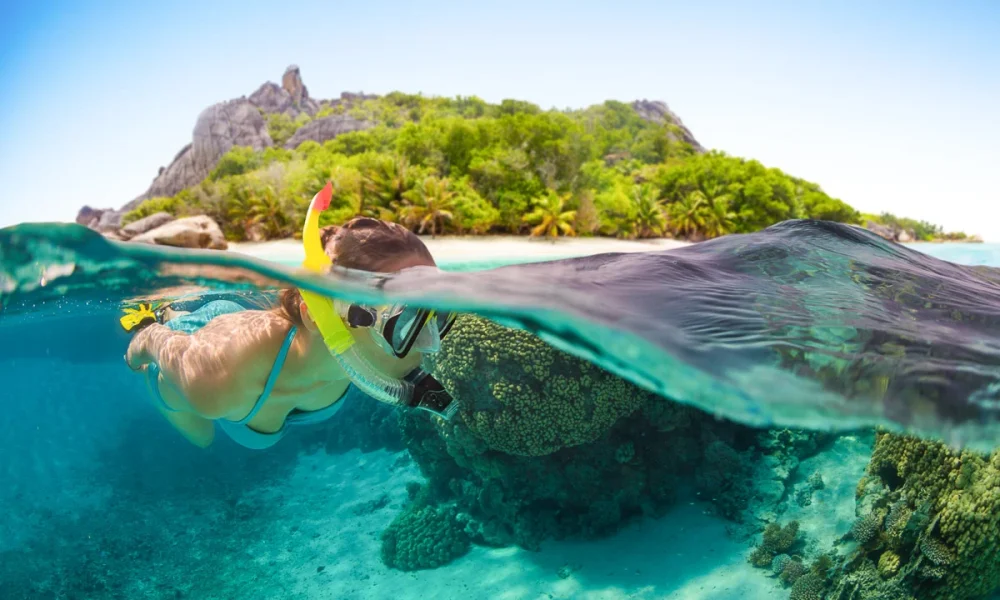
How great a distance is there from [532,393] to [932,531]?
11.7 feet

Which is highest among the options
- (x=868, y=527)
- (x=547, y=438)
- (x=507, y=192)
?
(x=507, y=192)

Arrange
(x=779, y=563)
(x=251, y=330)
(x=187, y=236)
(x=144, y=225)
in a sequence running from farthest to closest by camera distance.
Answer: (x=144, y=225)
(x=187, y=236)
(x=779, y=563)
(x=251, y=330)

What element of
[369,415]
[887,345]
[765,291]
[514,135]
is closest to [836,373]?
[887,345]

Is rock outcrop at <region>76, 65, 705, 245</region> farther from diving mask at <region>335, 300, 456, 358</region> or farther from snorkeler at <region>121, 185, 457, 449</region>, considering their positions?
diving mask at <region>335, 300, 456, 358</region>

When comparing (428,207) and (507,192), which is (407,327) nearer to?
(428,207)

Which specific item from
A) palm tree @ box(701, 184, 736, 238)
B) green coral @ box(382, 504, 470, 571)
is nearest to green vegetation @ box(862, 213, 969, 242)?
palm tree @ box(701, 184, 736, 238)

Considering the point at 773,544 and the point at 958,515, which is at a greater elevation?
the point at 958,515

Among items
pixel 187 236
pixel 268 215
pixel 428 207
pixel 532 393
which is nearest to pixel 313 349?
pixel 532 393

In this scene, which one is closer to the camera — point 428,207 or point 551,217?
point 428,207

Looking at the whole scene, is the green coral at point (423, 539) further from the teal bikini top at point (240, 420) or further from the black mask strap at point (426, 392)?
the black mask strap at point (426, 392)

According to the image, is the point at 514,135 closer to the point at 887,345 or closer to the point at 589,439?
the point at 589,439

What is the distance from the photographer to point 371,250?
3061 millimetres

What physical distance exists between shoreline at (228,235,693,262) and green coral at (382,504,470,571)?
59.8ft

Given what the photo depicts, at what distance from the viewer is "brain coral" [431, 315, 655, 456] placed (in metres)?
5.71
